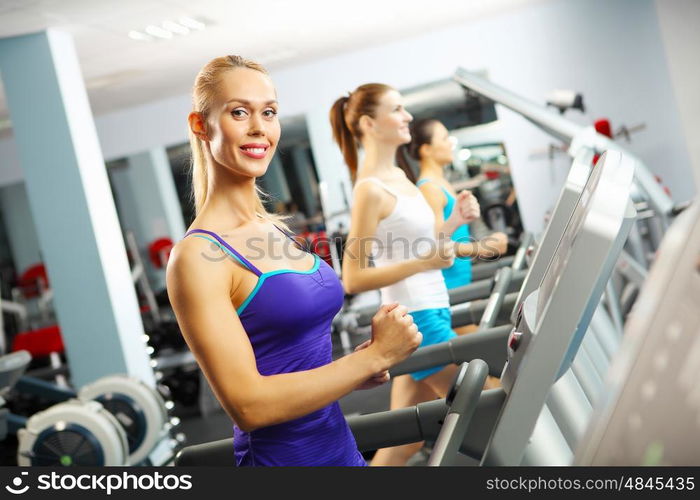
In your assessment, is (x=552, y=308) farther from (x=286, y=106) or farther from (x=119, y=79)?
(x=286, y=106)

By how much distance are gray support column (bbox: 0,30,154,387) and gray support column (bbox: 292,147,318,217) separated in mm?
2549

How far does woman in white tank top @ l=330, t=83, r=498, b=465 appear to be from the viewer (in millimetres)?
1562

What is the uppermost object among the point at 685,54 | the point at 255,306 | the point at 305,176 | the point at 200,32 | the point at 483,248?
the point at 200,32

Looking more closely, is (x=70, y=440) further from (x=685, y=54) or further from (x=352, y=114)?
(x=685, y=54)

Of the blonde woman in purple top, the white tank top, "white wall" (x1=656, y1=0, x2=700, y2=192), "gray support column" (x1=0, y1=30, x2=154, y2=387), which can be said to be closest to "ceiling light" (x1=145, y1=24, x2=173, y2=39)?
"gray support column" (x1=0, y1=30, x2=154, y2=387)

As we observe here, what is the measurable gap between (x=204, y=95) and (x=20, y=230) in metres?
8.20

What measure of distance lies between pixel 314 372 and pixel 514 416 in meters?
0.38

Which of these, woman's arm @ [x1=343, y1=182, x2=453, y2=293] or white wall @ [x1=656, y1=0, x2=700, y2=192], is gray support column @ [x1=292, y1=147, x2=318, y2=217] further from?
woman's arm @ [x1=343, y1=182, x2=453, y2=293]

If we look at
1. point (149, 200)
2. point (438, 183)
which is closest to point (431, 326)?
point (438, 183)

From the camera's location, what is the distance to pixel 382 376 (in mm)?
1021

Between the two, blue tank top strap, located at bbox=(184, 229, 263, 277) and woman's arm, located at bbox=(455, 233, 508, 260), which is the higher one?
blue tank top strap, located at bbox=(184, 229, 263, 277)

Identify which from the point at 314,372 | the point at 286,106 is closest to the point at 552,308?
the point at 314,372

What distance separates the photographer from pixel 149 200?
685 centimetres

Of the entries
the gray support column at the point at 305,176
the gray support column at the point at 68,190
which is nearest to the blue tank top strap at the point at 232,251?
the gray support column at the point at 68,190
